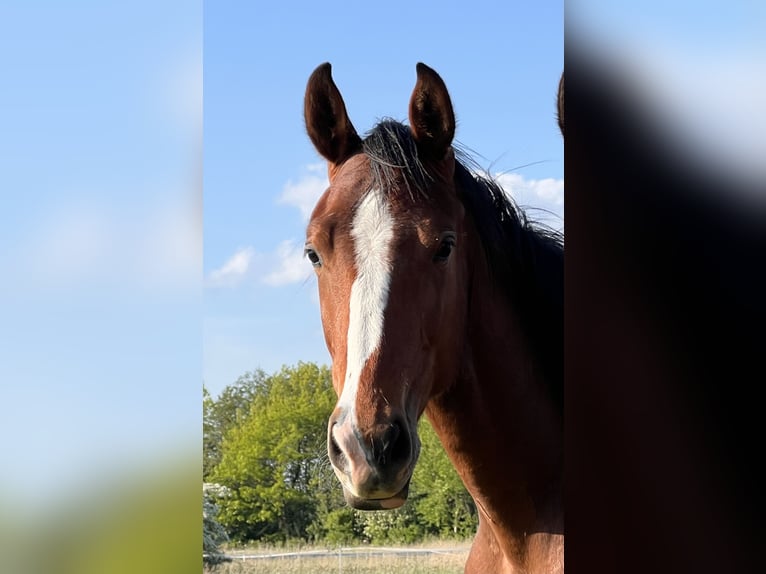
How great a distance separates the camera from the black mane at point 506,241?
1389 mm

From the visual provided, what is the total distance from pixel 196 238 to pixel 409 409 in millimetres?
547

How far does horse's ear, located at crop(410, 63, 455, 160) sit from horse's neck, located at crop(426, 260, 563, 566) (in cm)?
32

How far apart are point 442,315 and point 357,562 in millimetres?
6284

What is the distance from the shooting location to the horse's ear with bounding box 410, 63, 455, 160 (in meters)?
1.41

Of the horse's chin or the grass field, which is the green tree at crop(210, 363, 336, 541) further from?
the horse's chin

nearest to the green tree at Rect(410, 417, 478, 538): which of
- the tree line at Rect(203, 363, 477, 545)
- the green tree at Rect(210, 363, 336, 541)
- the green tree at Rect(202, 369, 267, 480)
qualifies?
the tree line at Rect(203, 363, 477, 545)

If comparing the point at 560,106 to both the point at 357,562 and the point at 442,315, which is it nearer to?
the point at 442,315

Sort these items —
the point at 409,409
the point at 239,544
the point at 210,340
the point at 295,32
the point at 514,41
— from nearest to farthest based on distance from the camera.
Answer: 1. the point at 409,409
2. the point at 514,41
3. the point at 295,32
4. the point at 239,544
5. the point at 210,340

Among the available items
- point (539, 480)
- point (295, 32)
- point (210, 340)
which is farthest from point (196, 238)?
point (210, 340)

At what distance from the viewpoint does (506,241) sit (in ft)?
4.88

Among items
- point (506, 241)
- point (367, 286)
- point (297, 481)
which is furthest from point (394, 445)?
point (297, 481)

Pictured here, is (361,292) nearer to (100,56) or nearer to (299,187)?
(100,56)

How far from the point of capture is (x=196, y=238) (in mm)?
796

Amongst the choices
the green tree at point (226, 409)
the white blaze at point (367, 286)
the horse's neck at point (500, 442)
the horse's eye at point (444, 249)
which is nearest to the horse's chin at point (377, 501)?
the white blaze at point (367, 286)
